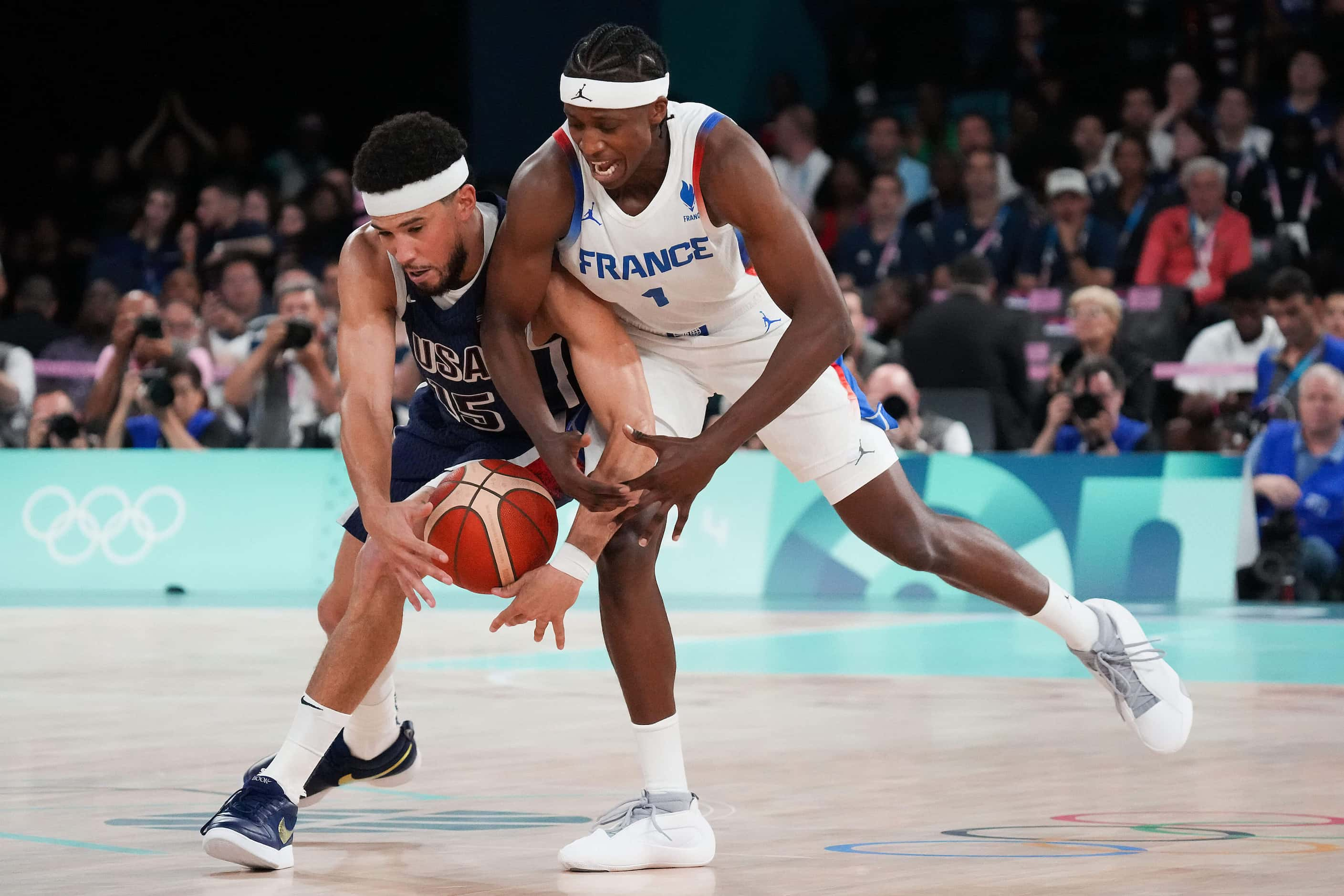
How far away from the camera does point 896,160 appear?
1533 cm

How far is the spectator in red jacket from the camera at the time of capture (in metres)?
12.9

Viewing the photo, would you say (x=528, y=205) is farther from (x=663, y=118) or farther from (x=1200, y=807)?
(x=1200, y=807)

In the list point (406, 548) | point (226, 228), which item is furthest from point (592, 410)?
point (226, 228)

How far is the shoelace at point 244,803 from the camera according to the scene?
4.34 metres

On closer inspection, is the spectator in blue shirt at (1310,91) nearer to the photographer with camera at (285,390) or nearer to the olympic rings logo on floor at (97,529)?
the photographer with camera at (285,390)

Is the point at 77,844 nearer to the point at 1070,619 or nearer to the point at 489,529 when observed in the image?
the point at 489,529

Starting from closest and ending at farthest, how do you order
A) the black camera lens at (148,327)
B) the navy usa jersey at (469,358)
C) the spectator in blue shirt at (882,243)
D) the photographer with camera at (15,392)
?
1. the navy usa jersey at (469,358)
2. the black camera lens at (148,327)
3. the photographer with camera at (15,392)
4. the spectator in blue shirt at (882,243)

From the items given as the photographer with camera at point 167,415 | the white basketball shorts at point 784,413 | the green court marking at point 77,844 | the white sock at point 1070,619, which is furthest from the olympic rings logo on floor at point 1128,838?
the photographer with camera at point 167,415

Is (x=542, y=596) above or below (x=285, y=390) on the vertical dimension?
above

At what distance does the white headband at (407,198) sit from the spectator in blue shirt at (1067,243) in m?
9.11

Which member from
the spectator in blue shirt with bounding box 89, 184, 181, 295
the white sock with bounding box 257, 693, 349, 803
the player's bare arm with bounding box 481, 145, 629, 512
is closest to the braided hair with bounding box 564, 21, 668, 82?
the player's bare arm with bounding box 481, 145, 629, 512

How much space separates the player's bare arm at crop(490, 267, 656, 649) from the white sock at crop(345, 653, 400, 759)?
0.70 meters

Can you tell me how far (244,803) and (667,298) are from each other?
1.60 m

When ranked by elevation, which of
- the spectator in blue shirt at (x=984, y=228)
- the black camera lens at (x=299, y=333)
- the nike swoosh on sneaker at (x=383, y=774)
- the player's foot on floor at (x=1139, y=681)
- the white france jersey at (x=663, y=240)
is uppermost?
the white france jersey at (x=663, y=240)
